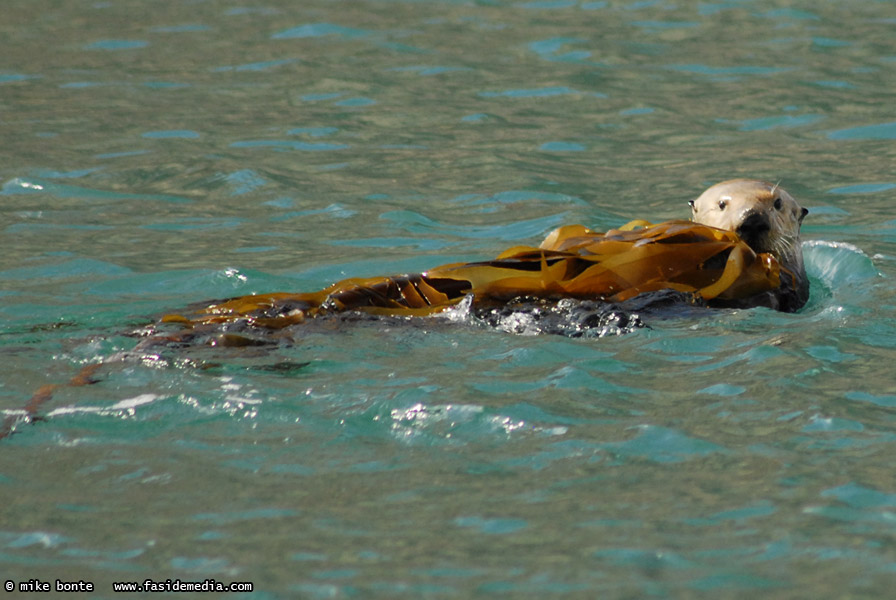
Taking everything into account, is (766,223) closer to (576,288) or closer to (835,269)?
(576,288)

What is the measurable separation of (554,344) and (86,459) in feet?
5.79

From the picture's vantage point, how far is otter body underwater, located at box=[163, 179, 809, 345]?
465cm

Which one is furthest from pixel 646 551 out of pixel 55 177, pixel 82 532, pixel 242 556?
pixel 55 177

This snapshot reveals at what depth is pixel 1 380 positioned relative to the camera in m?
4.08

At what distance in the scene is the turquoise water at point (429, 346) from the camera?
9.98 ft

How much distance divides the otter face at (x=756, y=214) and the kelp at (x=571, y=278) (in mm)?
135

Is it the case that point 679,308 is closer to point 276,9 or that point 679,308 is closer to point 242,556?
point 242,556

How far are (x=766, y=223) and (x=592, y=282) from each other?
2.87ft

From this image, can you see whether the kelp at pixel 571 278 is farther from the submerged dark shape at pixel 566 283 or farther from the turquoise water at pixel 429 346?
the turquoise water at pixel 429 346

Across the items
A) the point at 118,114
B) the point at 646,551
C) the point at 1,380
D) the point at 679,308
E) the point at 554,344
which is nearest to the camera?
the point at 646,551

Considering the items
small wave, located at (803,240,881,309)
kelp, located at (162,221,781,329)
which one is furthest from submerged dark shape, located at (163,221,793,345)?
small wave, located at (803,240,881,309)

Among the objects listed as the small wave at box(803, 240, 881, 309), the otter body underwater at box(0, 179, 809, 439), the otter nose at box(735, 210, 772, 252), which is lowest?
the small wave at box(803, 240, 881, 309)

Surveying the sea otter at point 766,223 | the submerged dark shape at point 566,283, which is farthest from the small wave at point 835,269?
the submerged dark shape at point 566,283

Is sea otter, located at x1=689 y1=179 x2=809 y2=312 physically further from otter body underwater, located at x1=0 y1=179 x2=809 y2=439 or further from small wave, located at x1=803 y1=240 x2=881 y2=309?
small wave, located at x1=803 y1=240 x2=881 y2=309
